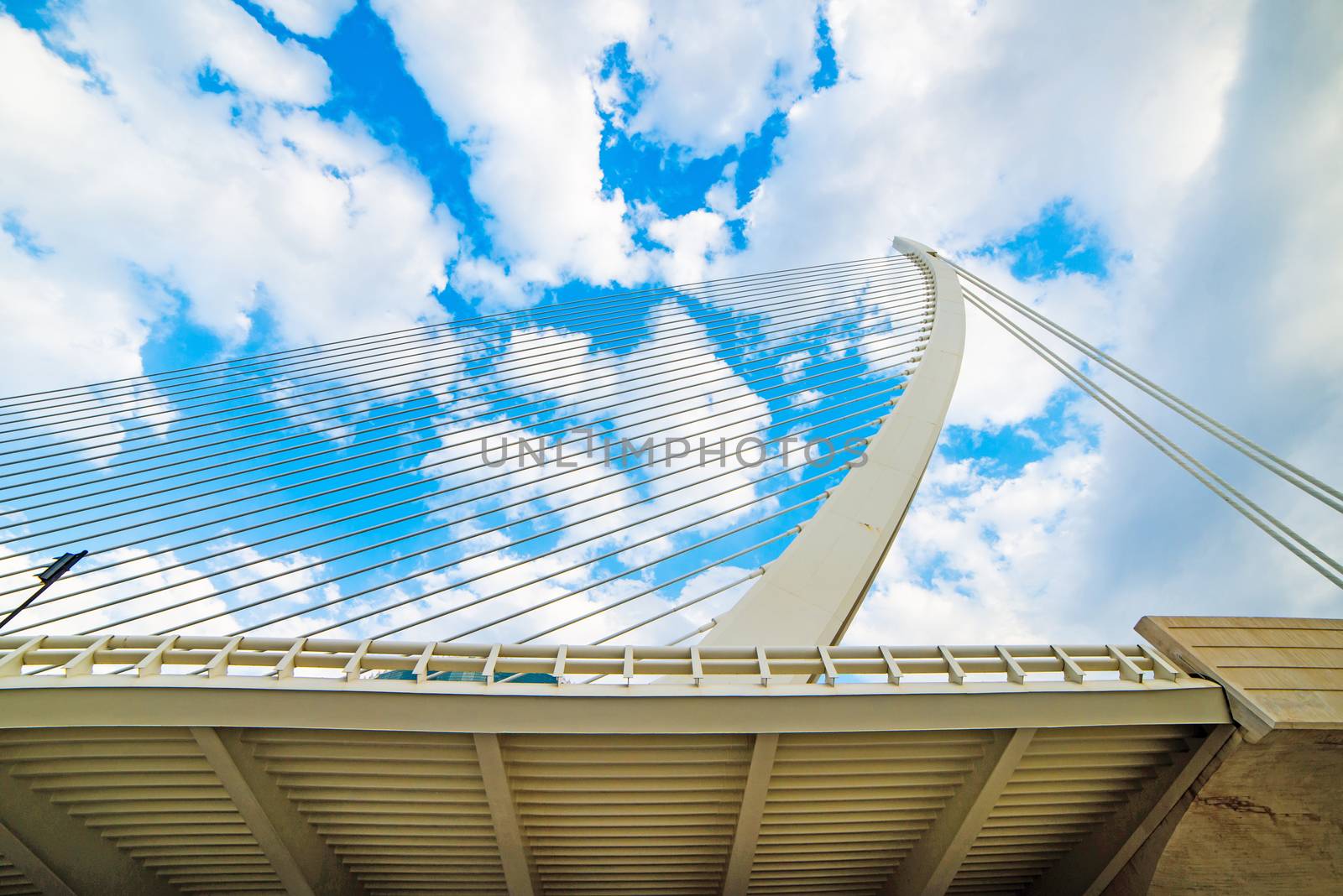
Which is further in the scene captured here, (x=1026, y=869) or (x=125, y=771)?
(x=1026, y=869)

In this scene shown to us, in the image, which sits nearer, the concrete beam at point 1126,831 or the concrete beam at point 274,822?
the concrete beam at point 274,822

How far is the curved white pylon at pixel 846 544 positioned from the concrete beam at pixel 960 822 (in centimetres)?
256

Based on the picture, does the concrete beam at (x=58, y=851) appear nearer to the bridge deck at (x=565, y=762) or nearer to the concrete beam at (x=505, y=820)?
the bridge deck at (x=565, y=762)

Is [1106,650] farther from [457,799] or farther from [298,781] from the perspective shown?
[298,781]

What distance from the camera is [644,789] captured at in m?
7.46

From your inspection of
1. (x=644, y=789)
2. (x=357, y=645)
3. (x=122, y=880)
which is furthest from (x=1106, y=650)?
(x=122, y=880)

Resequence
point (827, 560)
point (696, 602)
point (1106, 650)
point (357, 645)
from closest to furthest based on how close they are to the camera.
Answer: point (357, 645) < point (1106, 650) < point (696, 602) < point (827, 560)

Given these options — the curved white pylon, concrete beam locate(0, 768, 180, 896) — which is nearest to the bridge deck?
concrete beam locate(0, 768, 180, 896)

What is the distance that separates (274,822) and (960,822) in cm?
867

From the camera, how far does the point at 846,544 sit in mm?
10547

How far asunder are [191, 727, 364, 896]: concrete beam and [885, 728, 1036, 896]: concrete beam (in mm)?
8043

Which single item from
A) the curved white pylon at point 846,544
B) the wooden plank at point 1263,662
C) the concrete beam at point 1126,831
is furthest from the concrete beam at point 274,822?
the wooden plank at point 1263,662

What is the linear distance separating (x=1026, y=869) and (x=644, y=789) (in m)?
6.20

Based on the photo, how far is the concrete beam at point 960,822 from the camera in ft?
24.0
